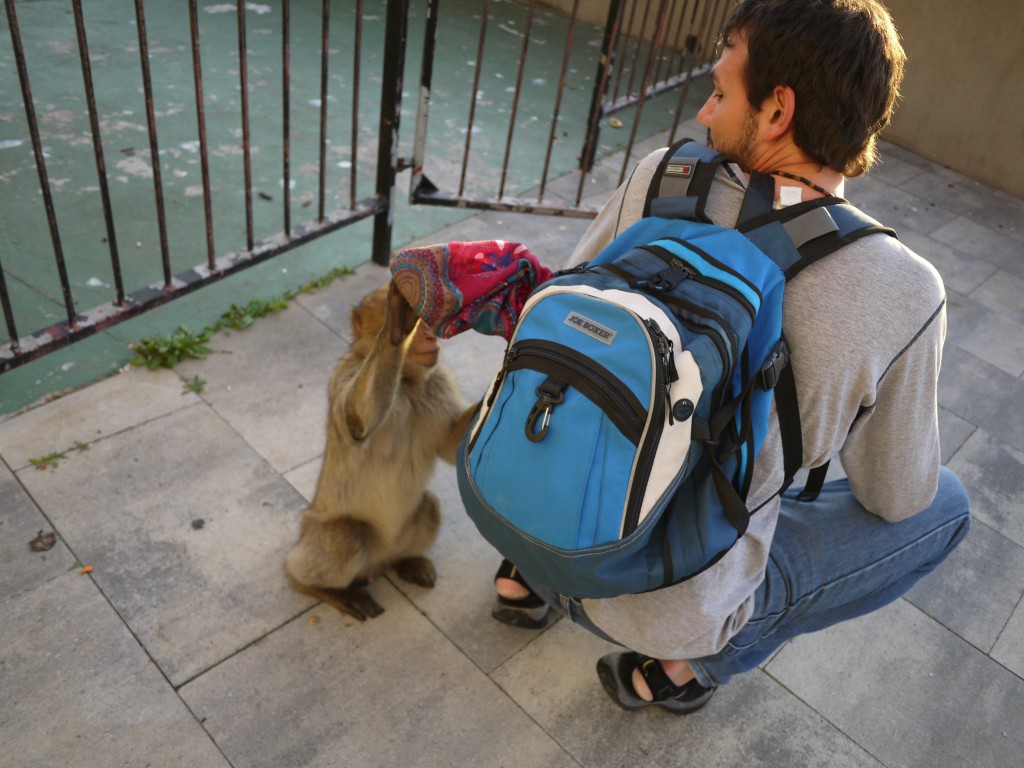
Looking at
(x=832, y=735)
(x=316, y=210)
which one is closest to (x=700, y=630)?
(x=832, y=735)

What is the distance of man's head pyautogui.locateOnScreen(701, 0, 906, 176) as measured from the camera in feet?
5.65

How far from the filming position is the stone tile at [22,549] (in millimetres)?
2758

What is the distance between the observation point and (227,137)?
5441 mm

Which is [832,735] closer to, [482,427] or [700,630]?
[700,630]

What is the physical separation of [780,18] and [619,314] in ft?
2.40

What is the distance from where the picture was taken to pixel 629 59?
25.9 feet

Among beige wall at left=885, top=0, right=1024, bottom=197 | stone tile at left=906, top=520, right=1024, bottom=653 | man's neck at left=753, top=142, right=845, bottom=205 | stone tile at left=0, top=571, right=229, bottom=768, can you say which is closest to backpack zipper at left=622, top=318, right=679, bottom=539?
man's neck at left=753, top=142, right=845, bottom=205

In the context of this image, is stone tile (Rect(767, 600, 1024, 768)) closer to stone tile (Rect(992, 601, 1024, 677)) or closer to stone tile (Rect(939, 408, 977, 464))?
stone tile (Rect(992, 601, 1024, 677))

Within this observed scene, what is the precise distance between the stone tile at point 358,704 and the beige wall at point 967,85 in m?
6.57

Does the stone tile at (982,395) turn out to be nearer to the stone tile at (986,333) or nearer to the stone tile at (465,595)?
the stone tile at (986,333)

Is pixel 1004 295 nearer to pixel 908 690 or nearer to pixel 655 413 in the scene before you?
pixel 908 690

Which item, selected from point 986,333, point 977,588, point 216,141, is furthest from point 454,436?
point 986,333

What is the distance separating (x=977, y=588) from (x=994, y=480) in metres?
0.79

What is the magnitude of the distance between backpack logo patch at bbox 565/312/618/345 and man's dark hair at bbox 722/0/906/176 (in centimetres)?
65
